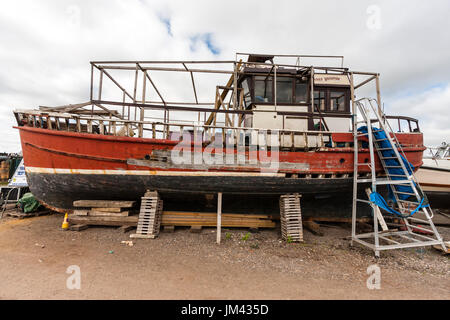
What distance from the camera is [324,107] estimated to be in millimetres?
6883

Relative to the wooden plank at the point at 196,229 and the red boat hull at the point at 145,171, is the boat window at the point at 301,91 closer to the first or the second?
the red boat hull at the point at 145,171

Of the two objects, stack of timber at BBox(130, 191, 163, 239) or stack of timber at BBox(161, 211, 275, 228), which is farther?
stack of timber at BBox(161, 211, 275, 228)

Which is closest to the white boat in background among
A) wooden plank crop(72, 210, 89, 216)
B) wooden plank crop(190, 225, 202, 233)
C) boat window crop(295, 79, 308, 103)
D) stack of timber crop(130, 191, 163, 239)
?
boat window crop(295, 79, 308, 103)

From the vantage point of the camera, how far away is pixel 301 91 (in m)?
6.61

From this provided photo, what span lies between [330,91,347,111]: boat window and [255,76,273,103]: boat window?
2.27 metres

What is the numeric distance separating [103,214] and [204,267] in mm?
3554

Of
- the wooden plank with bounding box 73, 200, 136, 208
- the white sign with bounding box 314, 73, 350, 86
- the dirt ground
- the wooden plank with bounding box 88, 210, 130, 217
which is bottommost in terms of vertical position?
the dirt ground

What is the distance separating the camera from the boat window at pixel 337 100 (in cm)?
690

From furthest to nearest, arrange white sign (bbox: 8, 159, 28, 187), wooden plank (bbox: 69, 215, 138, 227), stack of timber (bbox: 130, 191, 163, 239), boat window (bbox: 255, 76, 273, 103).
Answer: white sign (bbox: 8, 159, 28, 187) → boat window (bbox: 255, 76, 273, 103) → wooden plank (bbox: 69, 215, 138, 227) → stack of timber (bbox: 130, 191, 163, 239)

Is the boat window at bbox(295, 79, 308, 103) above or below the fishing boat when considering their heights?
above

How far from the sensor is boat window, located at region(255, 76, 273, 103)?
6.50 metres

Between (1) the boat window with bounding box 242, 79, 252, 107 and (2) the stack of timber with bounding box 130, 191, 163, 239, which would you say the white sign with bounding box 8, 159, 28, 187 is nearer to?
(2) the stack of timber with bounding box 130, 191, 163, 239

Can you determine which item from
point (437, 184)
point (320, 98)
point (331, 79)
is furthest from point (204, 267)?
point (437, 184)

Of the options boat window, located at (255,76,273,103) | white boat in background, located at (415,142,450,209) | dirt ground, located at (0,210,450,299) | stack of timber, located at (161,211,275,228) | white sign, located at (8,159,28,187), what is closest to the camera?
dirt ground, located at (0,210,450,299)
